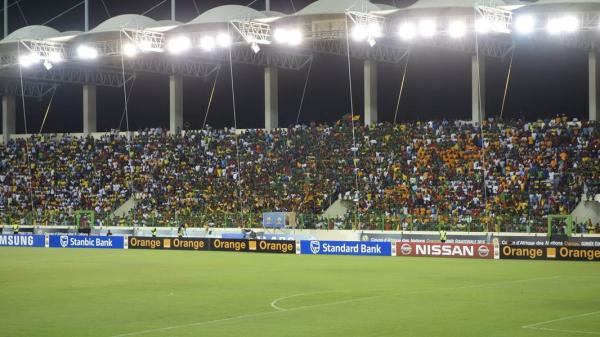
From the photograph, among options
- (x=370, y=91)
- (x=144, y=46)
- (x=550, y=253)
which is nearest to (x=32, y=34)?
(x=144, y=46)

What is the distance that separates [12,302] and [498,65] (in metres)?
44.3

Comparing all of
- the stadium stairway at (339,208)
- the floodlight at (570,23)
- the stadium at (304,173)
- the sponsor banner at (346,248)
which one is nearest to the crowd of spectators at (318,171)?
the stadium at (304,173)

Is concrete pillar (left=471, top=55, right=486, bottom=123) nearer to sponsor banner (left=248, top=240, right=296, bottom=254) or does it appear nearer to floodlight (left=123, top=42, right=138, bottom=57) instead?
sponsor banner (left=248, top=240, right=296, bottom=254)

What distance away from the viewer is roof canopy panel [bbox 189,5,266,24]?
53.5 meters

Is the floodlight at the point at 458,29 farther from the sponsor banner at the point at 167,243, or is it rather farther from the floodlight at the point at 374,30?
the sponsor banner at the point at 167,243

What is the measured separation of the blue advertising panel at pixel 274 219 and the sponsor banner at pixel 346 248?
5423mm

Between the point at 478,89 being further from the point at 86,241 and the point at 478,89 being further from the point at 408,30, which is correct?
the point at 86,241

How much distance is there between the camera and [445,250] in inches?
1620

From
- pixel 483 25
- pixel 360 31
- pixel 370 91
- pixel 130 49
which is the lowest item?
pixel 370 91

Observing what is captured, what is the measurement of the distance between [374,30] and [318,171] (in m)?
9.33

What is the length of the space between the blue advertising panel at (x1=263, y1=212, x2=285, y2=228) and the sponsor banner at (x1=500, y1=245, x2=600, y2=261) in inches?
570

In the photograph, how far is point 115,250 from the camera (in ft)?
161

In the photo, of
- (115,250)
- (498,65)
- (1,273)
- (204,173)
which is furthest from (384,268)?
(498,65)

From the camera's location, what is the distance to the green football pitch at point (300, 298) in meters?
18.2
